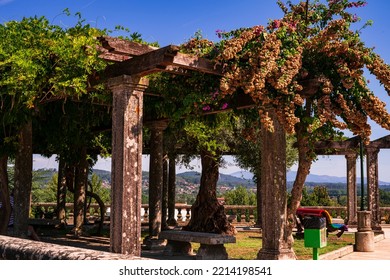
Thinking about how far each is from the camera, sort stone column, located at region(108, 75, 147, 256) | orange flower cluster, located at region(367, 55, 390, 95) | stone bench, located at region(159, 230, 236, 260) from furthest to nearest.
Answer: stone bench, located at region(159, 230, 236, 260) → orange flower cluster, located at region(367, 55, 390, 95) → stone column, located at region(108, 75, 147, 256)

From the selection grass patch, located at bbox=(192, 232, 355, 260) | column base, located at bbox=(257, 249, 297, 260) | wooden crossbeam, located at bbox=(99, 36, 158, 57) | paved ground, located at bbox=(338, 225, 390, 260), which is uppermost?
wooden crossbeam, located at bbox=(99, 36, 158, 57)

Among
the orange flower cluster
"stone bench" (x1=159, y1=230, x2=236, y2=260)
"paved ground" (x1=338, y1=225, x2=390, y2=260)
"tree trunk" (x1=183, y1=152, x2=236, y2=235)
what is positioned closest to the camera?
the orange flower cluster

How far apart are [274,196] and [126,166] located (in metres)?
2.81

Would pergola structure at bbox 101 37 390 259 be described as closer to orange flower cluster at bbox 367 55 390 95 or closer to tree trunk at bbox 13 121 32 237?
orange flower cluster at bbox 367 55 390 95

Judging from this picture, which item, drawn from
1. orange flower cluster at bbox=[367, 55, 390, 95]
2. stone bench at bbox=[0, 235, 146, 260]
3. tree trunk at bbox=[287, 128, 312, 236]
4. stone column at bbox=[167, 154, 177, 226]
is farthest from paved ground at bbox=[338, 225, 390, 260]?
stone bench at bbox=[0, 235, 146, 260]

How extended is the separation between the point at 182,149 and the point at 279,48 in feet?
33.8

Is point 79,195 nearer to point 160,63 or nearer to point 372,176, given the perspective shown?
point 160,63

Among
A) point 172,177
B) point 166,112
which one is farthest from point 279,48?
point 172,177

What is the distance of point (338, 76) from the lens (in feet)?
31.2

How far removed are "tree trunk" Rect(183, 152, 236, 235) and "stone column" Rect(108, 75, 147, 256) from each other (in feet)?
20.7

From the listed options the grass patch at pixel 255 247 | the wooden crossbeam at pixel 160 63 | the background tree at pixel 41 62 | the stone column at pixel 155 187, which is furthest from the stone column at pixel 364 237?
the background tree at pixel 41 62

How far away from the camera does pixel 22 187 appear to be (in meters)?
10.4

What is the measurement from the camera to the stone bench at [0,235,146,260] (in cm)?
430

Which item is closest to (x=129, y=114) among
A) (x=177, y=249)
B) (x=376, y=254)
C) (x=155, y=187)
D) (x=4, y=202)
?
(x=4, y=202)
